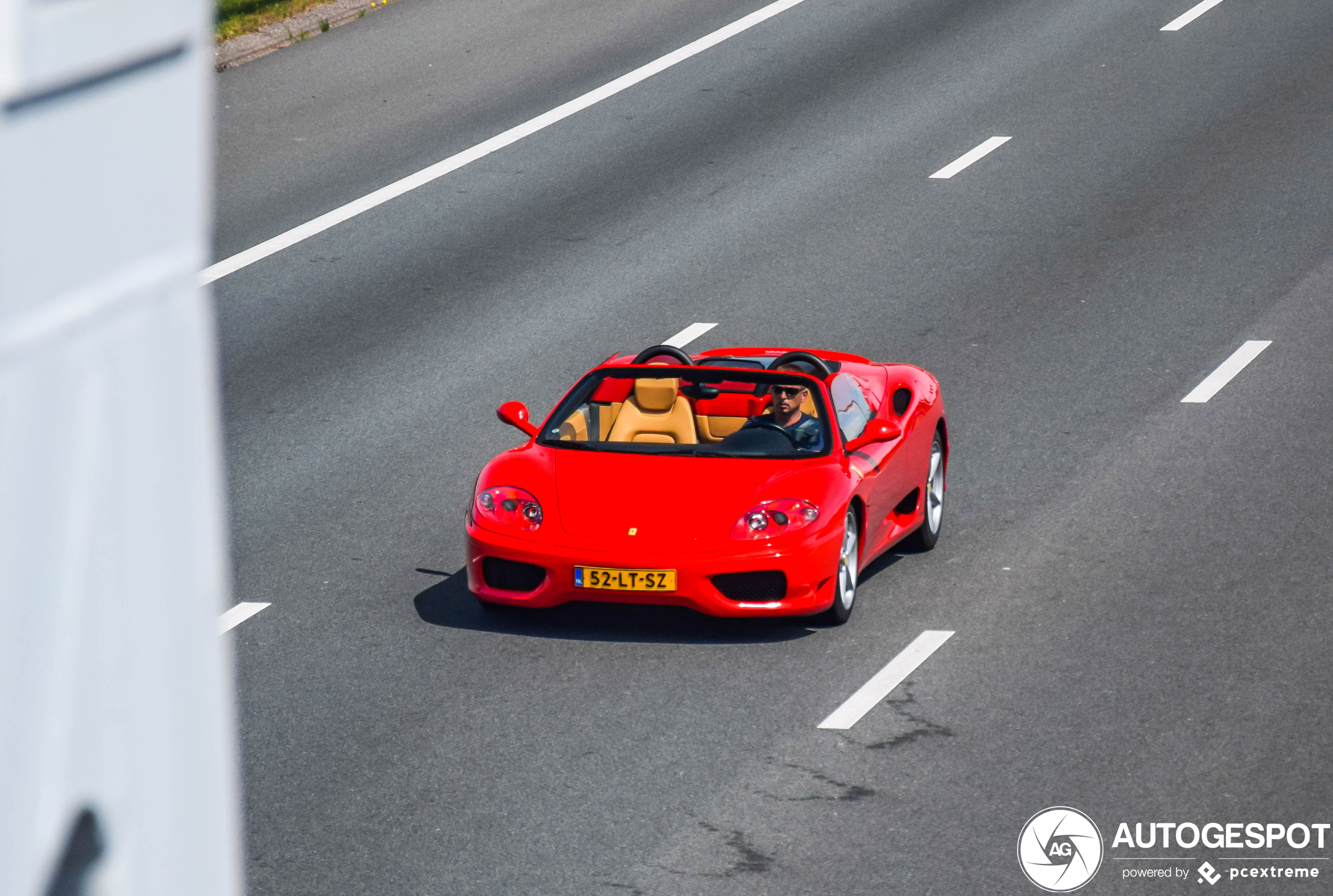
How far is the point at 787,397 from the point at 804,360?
23.1 inches

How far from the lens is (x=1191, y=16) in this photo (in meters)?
23.9

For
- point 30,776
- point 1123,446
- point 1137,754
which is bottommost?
point 1123,446

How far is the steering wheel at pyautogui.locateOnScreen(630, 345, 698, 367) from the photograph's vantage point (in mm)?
10930

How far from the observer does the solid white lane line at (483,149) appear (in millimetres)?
17297

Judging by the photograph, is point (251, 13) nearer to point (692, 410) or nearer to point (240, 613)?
point (692, 410)

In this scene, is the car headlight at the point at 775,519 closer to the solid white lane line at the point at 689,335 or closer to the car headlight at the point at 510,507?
the car headlight at the point at 510,507

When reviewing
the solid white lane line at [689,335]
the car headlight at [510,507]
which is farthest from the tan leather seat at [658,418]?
the solid white lane line at [689,335]

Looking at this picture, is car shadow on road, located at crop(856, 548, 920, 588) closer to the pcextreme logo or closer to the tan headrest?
the tan headrest

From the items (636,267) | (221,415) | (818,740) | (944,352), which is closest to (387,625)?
(818,740)

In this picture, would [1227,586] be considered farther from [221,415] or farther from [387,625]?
[221,415]

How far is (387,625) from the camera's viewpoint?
9859mm

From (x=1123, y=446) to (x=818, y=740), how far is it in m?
5.07

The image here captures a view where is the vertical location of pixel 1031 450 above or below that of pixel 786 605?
below

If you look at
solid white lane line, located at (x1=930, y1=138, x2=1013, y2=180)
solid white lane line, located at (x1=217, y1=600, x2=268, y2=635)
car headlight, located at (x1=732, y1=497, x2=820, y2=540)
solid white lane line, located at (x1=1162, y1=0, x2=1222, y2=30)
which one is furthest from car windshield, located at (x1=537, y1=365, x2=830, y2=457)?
Answer: solid white lane line, located at (x1=1162, y1=0, x2=1222, y2=30)
